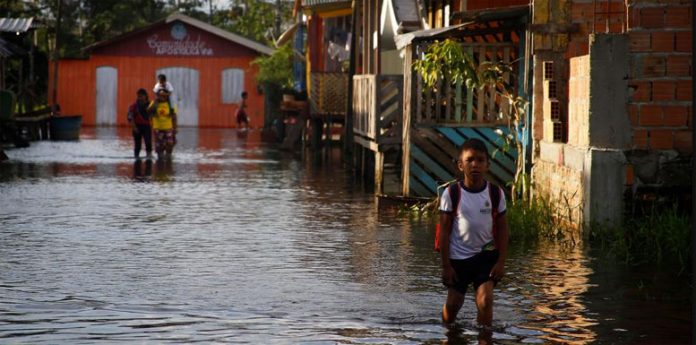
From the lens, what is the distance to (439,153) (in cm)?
1783

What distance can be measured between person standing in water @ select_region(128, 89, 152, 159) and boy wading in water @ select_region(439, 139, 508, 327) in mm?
21719

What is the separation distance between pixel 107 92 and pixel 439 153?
40305 mm

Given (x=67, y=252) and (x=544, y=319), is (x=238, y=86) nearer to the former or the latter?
(x=67, y=252)

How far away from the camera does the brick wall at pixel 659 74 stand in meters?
12.9

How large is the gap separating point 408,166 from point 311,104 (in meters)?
16.1

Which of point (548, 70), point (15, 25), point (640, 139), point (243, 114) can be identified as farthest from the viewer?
point (243, 114)

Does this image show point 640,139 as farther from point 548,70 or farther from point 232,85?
point 232,85

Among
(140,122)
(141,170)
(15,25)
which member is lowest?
(141,170)

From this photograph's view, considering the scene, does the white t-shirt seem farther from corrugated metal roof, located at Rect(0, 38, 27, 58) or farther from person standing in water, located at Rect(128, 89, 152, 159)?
corrugated metal roof, located at Rect(0, 38, 27, 58)

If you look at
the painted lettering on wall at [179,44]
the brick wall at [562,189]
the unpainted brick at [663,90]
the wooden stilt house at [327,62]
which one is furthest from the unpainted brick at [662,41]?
the painted lettering on wall at [179,44]

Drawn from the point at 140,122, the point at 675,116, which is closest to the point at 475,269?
the point at 675,116

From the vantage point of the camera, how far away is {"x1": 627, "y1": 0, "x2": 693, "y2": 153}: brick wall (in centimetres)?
1290

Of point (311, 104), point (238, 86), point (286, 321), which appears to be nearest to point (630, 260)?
point (286, 321)

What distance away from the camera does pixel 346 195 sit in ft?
64.2
